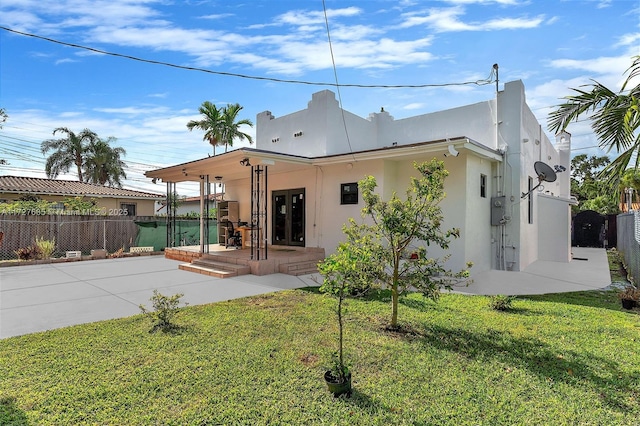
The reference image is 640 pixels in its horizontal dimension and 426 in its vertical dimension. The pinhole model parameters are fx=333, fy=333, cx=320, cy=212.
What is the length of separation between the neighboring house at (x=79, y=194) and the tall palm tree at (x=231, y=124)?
6.31 metres

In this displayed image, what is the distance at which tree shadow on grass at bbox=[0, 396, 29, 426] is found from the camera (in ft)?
8.39

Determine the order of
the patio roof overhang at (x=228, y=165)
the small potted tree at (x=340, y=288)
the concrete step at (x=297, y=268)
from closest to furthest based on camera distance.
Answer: the small potted tree at (x=340, y=288)
the patio roof overhang at (x=228, y=165)
the concrete step at (x=297, y=268)

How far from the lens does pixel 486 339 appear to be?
4.33 metres

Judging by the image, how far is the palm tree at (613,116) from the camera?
566cm

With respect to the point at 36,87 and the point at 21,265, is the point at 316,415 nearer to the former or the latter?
the point at 21,265

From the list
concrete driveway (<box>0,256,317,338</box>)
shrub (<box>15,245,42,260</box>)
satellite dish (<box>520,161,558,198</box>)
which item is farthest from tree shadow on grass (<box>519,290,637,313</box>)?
shrub (<box>15,245,42,260</box>)

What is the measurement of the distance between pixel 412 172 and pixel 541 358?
6.35m

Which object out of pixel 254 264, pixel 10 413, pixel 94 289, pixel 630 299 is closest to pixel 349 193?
pixel 254 264

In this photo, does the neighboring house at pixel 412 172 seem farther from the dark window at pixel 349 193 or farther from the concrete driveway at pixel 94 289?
the concrete driveway at pixel 94 289

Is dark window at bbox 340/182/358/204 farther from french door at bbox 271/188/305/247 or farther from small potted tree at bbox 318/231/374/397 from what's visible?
Result: small potted tree at bbox 318/231/374/397

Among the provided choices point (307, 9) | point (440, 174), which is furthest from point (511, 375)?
point (307, 9)

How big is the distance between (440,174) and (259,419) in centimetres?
348

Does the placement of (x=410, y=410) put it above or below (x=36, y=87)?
below

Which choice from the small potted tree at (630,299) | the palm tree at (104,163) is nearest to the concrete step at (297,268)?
the small potted tree at (630,299)
